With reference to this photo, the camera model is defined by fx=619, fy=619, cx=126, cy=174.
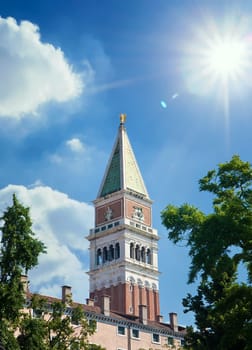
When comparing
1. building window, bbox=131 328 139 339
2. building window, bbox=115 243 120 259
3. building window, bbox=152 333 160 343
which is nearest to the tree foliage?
building window, bbox=131 328 139 339

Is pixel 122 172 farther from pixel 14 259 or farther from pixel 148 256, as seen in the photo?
pixel 14 259

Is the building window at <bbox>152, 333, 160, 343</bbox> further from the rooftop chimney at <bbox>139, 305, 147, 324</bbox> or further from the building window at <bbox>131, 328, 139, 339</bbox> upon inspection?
the building window at <bbox>131, 328, 139, 339</bbox>

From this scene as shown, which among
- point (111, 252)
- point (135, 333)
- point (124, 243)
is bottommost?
point (135, 333)

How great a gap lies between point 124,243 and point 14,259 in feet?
196

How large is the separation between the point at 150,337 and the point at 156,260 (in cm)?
3104

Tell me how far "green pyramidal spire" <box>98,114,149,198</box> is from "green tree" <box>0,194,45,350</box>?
6159 centimetres

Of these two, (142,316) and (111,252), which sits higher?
(111,252)

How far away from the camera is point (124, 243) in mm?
90000

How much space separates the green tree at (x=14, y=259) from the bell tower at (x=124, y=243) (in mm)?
55849

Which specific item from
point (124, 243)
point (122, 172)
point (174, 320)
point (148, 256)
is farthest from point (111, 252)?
point (174, 320)

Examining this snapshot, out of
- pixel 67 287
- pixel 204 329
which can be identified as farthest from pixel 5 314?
pixel 67 287

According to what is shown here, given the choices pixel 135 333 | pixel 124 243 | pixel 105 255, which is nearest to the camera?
pixel 135 333

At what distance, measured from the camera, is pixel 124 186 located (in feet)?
308

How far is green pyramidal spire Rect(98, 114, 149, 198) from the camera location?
9550cm
